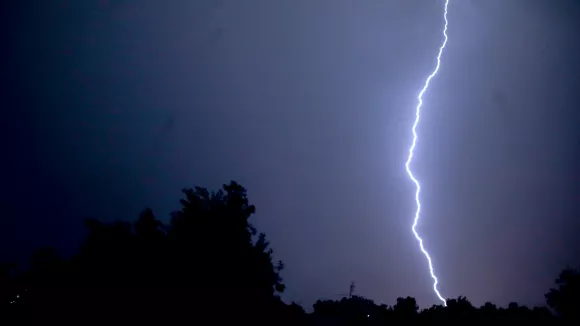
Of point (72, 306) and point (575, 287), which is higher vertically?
point (575, 287)

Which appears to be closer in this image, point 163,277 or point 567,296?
point 163,277

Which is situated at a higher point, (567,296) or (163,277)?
(567,296)

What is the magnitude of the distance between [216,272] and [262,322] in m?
2.11

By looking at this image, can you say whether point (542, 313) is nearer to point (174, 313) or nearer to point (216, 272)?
point (216, 272)

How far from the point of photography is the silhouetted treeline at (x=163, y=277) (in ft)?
26.4

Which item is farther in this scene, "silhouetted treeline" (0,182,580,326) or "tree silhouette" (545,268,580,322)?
"tree silhouette" (545,268,580,322)

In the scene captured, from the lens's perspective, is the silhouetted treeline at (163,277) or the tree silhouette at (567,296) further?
the tree silhouette at (567,296)

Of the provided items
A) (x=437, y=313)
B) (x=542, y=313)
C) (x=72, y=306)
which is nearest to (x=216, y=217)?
(x=72, y=306)

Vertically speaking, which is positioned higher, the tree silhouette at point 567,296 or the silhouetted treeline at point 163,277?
the tree silhouette at point 567,296

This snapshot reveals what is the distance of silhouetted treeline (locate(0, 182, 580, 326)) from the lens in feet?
26.4

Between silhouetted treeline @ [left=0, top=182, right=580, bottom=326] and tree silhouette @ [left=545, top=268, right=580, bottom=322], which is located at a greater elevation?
tree silhouette @ [left=545, top=268, right=580, bottom=322]

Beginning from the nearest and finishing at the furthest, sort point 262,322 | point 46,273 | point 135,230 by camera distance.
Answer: point 262,322 < point 46,273 < point 135,230

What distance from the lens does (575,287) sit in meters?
15.6

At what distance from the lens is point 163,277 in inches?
352
